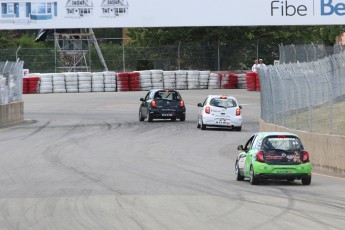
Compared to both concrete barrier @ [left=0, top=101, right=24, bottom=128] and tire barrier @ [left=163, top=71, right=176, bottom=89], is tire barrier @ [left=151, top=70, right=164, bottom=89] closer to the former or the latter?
tire barrier @ [left=163, top=71, right=176, bottom=89]

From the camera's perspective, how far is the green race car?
2222cm

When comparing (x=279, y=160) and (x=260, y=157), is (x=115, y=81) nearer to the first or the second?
(x=260, y=157)

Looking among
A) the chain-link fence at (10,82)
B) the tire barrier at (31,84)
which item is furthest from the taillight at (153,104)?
the tire barrier at (31,84)

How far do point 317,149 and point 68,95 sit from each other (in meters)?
39.5

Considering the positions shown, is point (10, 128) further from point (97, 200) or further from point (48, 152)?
point (97, 200)

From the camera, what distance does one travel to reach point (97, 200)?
760 inches

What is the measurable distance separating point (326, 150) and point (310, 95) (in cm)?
270

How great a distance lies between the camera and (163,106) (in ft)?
152

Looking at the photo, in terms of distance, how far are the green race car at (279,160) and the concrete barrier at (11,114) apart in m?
22.7

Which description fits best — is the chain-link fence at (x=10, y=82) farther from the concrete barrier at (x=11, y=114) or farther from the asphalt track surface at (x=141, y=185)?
the asphalt track surface at (x=141, y=185)

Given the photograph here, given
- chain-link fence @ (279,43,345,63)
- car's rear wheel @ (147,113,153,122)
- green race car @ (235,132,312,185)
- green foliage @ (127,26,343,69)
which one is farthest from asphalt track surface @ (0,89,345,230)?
green foliage @ (127,26,343,69)

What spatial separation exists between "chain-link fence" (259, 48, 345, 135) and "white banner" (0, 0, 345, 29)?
810cm

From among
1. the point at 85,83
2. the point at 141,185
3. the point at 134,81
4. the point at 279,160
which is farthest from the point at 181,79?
the point at 279,160

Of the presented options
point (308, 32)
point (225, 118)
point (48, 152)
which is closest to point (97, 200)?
point (48, 152)
